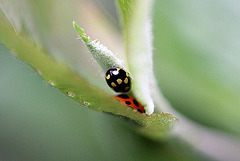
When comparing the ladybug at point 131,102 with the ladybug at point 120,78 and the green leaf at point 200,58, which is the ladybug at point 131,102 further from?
the green leaf at point 200,58

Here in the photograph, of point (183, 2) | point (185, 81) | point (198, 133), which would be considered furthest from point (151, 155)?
point (183, 2)

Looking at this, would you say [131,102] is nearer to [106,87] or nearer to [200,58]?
[106,87]

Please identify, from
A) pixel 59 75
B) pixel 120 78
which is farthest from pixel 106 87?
pixel 59 75

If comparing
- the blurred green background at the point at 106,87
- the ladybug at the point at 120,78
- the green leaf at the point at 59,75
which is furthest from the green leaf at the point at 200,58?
the green leaf at the point at 59,75

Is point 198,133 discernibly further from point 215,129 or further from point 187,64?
point 187,64

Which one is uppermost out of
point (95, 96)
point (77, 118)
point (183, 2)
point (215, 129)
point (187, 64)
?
point (183, 2)

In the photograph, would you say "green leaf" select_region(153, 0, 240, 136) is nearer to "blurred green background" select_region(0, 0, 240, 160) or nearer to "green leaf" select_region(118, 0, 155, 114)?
"blurred green background" select_region(0, 0, 240, 160)
